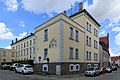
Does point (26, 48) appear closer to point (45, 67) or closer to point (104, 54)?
point (104, 54)

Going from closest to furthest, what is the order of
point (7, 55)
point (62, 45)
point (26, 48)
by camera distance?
point (62, 45) → point (26, 48) → point (7, 55)

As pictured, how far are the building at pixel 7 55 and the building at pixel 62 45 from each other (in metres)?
38.5

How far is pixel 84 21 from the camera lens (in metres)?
38.7

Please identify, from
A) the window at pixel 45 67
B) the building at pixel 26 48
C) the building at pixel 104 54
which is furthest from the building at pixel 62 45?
the building at pixel 26 48

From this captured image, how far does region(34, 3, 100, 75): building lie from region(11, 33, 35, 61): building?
68.6ft

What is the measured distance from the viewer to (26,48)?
203ft

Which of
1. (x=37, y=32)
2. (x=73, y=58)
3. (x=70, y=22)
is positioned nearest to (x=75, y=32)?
(x=70, y=22)

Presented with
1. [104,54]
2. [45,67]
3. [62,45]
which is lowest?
[45,67]

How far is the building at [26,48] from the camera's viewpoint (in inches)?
2261

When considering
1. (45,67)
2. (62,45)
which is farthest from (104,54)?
(62,45)

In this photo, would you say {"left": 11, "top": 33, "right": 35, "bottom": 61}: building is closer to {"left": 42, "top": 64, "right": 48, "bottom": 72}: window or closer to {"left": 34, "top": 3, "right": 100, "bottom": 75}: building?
{"left": 34, "top": 3, "right": 100, "bottom": 75}: building

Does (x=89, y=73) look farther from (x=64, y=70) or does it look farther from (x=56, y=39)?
(x=56, y=39)

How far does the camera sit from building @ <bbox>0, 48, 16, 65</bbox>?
6957cm

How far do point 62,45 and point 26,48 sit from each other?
35.7 meters
